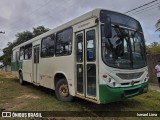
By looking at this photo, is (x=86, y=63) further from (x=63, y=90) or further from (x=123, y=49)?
(x=63, y=90)

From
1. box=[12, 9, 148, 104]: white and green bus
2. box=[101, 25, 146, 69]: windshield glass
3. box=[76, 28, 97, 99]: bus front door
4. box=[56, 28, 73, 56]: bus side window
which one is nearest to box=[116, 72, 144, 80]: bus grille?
box=[12, 9, 148, 104]: white and green bus

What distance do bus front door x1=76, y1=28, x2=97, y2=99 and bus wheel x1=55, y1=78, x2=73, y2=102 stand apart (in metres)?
1.06

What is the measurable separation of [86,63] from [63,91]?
222 centimetres

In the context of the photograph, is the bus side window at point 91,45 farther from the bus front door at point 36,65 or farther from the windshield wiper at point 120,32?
the bus front door at point 36,65

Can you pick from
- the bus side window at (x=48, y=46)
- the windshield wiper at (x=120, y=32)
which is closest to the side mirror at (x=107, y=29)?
the windshield wiper at (x=120, y=32)

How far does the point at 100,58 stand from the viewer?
22.5ft

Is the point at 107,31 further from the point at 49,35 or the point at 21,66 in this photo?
the point at 21,66

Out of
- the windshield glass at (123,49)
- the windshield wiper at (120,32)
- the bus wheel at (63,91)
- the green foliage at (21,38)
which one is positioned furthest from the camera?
the green foliage at (21,38)

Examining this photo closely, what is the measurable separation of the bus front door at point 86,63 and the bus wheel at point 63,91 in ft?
3.48

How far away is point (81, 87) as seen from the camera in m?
7.77

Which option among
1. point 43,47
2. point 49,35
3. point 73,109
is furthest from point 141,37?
point 43,47

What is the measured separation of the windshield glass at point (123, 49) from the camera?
699 cm

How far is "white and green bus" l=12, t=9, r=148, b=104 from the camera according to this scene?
686cm

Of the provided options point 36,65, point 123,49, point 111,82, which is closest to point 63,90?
point 111,82
